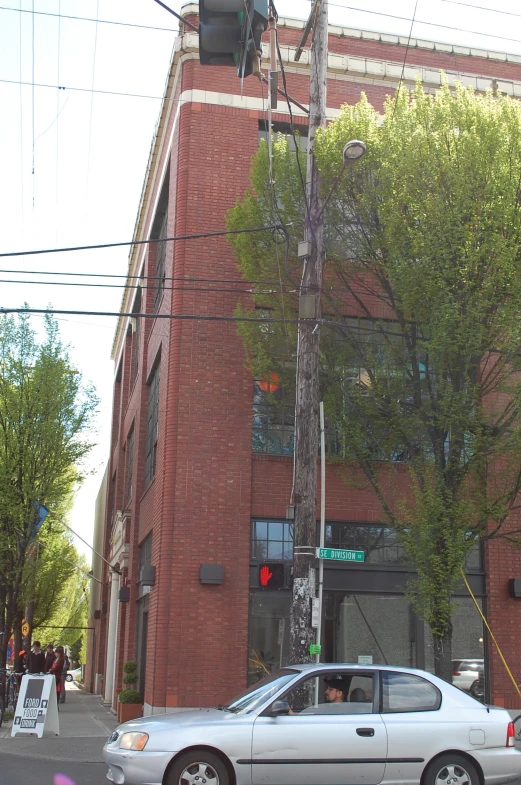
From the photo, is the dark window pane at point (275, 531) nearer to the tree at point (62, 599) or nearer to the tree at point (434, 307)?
the tree at point (434, 307)

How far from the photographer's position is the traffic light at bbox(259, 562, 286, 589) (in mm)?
11953

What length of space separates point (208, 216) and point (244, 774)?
1180 cm

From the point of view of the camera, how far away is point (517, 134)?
12539 millimetres

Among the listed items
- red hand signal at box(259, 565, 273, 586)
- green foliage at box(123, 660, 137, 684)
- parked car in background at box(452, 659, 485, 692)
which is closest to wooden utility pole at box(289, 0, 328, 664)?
red hand signal at box(259, 565, 273, 586)

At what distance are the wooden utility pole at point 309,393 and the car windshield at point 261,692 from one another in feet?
6.10

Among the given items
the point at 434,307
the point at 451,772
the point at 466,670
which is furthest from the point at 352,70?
the point at 451,772

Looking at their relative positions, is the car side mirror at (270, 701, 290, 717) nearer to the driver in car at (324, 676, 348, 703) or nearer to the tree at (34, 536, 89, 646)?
the driver in car at (324, 676, 348, 703)

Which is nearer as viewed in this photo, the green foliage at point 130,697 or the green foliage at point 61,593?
the green foliage at point 130,697

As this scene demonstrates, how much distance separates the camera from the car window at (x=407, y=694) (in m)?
8.72

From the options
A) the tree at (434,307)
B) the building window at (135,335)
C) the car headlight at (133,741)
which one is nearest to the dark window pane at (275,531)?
the tree at (434,307)

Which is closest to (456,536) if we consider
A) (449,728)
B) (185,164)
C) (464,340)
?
(464,340)

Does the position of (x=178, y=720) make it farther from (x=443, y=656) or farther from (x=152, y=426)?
(x=152, y=426)

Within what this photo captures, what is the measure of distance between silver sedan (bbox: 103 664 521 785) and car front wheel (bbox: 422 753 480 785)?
10 millimetres

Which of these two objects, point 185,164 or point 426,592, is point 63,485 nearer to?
point 185,164
